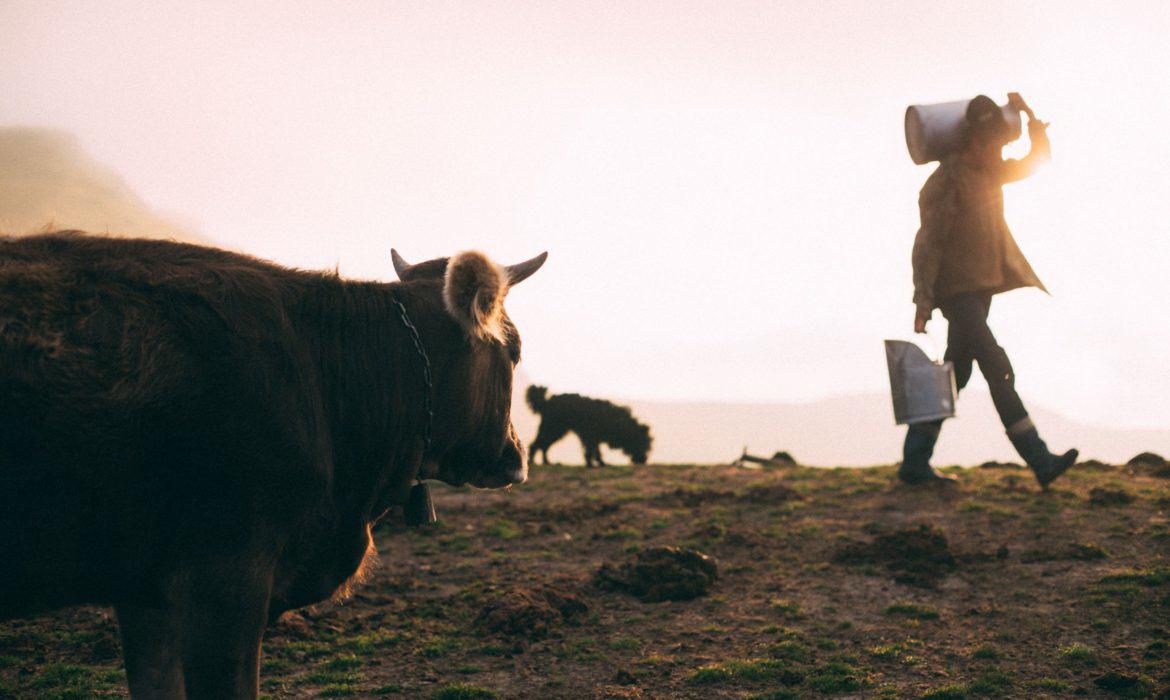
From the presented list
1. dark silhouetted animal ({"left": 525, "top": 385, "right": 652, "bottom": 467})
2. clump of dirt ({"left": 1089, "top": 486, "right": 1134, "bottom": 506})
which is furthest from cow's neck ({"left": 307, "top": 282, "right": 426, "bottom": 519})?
dark silhouetted animal ({"left": 525, "top": 385, "right": 652, "bottom": 467})

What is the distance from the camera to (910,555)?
27.7ft

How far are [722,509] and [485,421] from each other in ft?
21.0

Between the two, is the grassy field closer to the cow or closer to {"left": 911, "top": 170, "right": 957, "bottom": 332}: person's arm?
{"left": 911, "top": 170, "right": 957, "bottom": 332}: person's arm

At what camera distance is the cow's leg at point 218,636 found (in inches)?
134

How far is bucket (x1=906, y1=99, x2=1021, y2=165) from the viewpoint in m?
10.2

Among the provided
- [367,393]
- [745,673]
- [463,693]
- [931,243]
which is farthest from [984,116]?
[367,393]

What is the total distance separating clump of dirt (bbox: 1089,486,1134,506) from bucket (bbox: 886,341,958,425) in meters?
1.56

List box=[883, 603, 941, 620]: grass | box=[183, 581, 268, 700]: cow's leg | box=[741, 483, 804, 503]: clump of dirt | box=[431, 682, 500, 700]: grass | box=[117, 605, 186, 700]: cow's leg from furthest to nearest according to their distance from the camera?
1. box=[741, 483, 804, 503]: clump of dirt
2. box=[883, 603, 941, 620]: grass
3. box=[431, 682, 500, 700]: grass
4. box=[117, 605, 186, 700]: cow's leg
5. box=[183, 581, 268, 700]: cow's leg

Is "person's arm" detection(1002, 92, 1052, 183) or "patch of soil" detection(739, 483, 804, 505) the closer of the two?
"person's arm" detection(1002, 92, 1052, 183)

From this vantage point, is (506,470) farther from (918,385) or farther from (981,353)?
(981,353)

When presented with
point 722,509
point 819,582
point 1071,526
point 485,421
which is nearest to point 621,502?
point 722,509

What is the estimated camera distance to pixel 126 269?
365cm

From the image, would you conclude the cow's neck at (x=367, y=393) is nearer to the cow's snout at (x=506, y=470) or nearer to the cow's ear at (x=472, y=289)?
the cow's ear at (x=472, y=289)

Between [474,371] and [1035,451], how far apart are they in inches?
299
